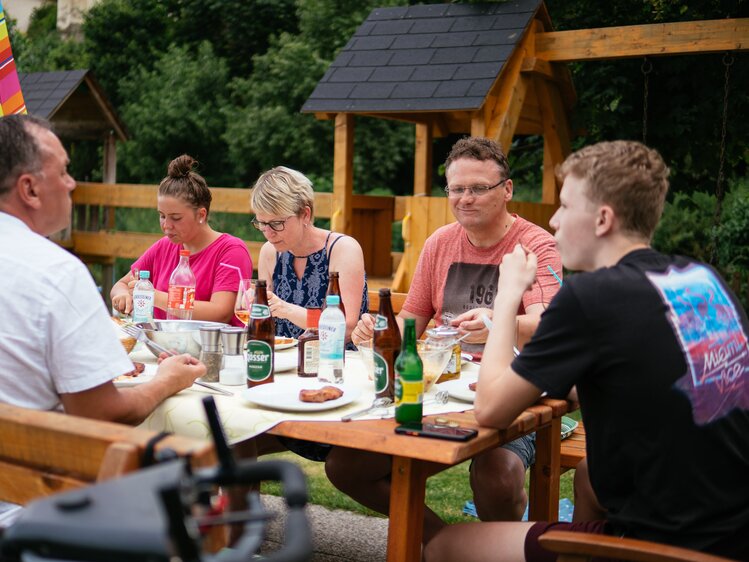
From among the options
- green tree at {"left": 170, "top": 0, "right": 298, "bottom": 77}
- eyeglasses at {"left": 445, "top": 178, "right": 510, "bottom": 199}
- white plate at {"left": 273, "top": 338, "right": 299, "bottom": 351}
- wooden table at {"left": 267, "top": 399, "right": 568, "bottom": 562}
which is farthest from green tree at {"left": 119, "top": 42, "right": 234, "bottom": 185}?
wooden table at {"left": 267, "top": 399, "right": 568, "bottom": 562}

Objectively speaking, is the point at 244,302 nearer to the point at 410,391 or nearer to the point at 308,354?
the point at 308,354

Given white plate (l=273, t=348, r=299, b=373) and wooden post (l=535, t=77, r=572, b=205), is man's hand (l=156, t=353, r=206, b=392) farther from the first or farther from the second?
wooden post (l=535, t=77, r=572, b=205)

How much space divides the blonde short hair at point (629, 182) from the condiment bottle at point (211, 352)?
128 centimetres

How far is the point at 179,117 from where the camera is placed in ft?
65.5

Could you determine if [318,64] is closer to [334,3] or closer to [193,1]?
[334,3]

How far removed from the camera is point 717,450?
2.06 m

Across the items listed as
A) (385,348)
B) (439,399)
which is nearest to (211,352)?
(385,348)

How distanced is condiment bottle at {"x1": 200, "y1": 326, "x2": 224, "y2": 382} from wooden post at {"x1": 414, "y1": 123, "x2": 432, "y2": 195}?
609cm

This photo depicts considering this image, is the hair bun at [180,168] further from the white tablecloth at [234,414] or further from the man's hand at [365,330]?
the white tablecloth at [234,414]

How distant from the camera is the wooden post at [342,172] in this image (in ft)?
26.3

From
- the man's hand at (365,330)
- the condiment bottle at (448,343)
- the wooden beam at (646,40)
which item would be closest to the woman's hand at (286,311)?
the man's hand at (365,330)

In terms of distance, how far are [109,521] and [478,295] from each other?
274cm

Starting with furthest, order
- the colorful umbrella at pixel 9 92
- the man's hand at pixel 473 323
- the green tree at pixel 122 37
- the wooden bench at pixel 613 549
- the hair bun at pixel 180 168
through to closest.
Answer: the green tree at pixel 122 37, the hair bun at pixel 180 168, the colorful umbrella at pixel 9 92, the man's hand at pixel 473 323, the wooden bench at pixel 613 549

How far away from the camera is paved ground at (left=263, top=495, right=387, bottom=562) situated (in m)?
3.93
